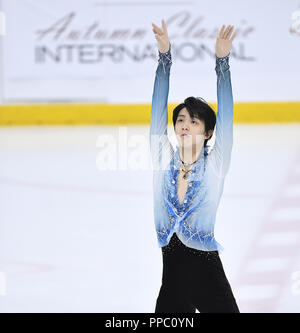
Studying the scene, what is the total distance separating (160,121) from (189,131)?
8 centimetres

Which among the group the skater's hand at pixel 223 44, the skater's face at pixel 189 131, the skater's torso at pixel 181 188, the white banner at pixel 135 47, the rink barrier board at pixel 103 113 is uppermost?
the white banner at pixel 135 47

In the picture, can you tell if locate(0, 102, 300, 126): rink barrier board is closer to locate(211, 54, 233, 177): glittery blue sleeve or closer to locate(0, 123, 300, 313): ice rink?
locate(0, 123, 300, 313): ice rink

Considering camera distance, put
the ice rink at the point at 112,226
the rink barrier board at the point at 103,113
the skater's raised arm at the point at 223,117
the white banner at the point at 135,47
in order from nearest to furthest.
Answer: the skater's raised arm at the point at 223,117, the ice rink at the point at 112,226, the white banner at the point at 135,47, the rink barrier board at the point at 103,113

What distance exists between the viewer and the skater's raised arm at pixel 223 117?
1242 mm

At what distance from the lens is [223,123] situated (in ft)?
4.08

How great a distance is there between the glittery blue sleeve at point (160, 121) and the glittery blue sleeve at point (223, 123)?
0.36 feet

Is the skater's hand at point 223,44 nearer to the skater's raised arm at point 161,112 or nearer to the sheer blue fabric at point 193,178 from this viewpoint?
the sheer blue fabric at point 193,178

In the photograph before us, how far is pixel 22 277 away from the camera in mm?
1837

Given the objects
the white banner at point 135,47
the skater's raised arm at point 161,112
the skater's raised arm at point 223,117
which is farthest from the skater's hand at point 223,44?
the white banner at point 135,47

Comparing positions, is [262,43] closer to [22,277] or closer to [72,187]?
[72,187]

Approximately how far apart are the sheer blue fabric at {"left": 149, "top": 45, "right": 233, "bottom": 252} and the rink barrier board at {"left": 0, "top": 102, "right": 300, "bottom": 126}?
1.97 metres

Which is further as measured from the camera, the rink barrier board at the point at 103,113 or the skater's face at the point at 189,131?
the rink barrier board at the point at 103,113
